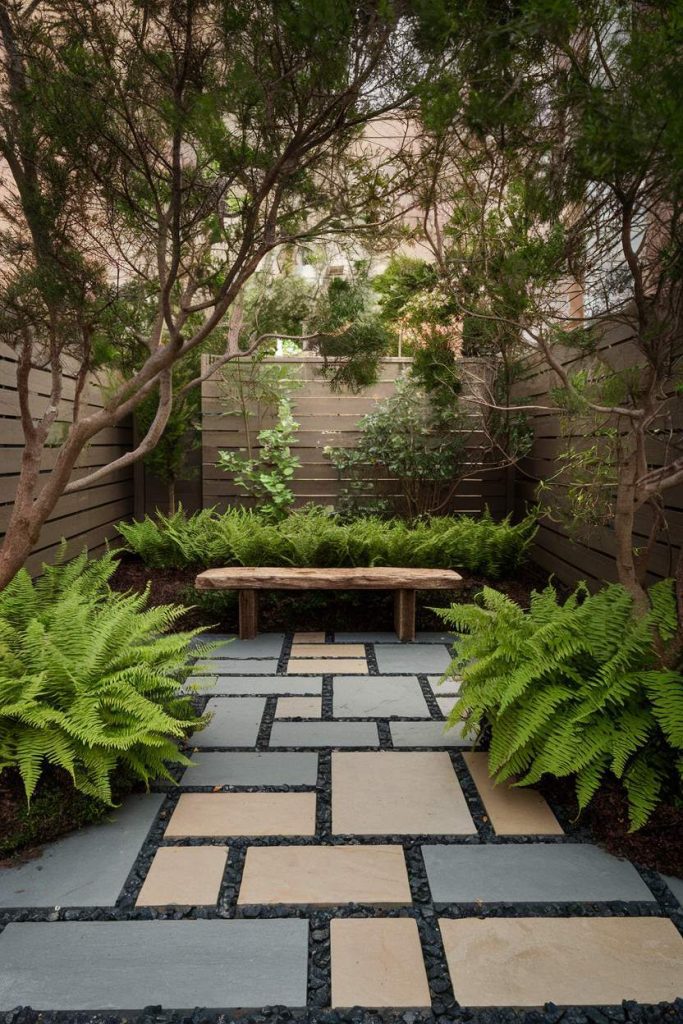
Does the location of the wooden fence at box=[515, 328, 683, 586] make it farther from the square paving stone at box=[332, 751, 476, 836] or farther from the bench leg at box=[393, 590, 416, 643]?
the square paving stone at box=[332, 751, 476, 836]

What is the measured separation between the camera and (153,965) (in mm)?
1730

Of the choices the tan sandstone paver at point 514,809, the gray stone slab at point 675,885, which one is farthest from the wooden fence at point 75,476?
the gray stone slab at point 675,885

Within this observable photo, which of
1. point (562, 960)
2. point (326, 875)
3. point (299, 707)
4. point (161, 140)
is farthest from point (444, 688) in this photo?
point (161, 140)

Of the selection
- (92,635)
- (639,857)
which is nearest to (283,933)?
(639,857)

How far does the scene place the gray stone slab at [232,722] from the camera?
3.08m

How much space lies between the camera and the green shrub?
5.11 meters

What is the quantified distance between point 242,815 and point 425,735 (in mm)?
965

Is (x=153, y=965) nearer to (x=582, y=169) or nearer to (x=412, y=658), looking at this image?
(x=582, y=169)

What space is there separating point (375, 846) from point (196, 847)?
21.8 inches

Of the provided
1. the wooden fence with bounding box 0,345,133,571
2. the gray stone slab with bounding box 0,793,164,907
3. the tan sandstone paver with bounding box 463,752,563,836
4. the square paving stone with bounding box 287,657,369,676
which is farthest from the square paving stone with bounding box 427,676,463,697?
the wooden fence with bounding box 0,345,133,571

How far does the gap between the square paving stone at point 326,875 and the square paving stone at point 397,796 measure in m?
0.14

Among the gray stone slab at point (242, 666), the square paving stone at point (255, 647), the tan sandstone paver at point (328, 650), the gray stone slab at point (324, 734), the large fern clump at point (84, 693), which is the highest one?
the large fern clump at point (84, 693)

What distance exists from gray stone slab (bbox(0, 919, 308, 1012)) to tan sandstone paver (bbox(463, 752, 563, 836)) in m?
0.85

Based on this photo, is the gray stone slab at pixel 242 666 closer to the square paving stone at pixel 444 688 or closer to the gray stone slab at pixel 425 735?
the square paving stone at pixel 444 688
